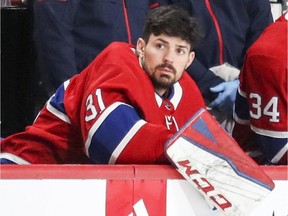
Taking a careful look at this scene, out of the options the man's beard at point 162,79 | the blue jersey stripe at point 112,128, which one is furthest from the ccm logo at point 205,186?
the man's beard at point 162,79

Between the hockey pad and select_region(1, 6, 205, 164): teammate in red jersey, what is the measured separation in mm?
75

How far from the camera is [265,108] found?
1.97 metres

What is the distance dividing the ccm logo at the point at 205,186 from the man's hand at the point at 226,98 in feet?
2.48

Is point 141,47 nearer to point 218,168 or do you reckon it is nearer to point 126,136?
point 126,136

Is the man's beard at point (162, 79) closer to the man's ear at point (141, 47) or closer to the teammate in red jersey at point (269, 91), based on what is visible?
the man's ear at point (141, 47)

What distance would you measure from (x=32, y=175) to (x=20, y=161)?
1.09 ft

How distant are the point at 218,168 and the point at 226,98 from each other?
2.56 ft

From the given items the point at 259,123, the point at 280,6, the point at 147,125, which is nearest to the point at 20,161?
the point at 147,125

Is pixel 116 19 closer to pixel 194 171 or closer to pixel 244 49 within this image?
pixel 244 49

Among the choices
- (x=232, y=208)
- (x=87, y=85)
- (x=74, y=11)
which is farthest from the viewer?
(x=74, y=11)

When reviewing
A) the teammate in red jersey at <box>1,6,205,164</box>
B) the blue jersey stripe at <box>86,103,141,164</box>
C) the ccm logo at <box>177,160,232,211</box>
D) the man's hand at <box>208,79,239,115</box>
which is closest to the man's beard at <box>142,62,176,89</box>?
the teammate in red jersey at <box>1,6,205,164</box>

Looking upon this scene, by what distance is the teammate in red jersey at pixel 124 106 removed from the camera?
5.91 ft

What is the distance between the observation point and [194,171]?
1713mm

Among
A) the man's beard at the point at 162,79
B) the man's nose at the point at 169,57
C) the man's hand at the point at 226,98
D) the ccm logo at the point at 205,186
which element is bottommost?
the man's hand at the point at 226,98
